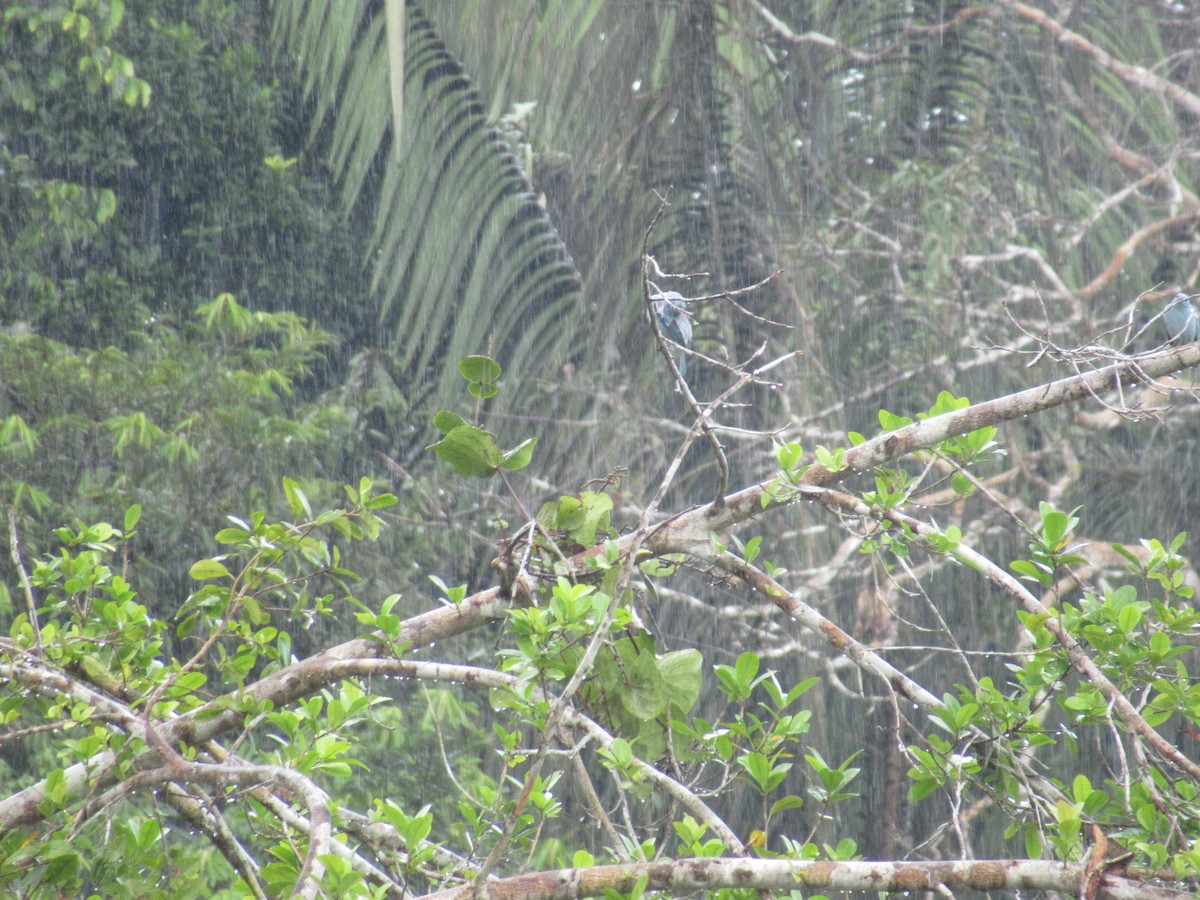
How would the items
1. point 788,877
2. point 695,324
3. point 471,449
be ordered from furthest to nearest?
point 695,324 → point 471,449 → point 788,877

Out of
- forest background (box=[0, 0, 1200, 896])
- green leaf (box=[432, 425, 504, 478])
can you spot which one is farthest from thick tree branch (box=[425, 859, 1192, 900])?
forest background (box=[0, 0, 1200, 896])

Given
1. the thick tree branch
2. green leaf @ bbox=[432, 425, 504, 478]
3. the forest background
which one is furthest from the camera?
the forest background

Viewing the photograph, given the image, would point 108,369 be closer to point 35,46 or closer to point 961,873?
point 35,46

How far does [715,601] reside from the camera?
4105 mm

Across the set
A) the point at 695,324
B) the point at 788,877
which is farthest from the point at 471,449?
the point at 695,324

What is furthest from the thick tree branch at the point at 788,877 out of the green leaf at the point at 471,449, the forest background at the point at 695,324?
the forest background at the point at 695,324

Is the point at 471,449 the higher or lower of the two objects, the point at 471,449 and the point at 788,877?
the higher

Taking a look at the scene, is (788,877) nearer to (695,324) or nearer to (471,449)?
(471,449)

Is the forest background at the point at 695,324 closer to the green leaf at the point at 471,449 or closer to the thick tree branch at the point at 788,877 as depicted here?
the green leaf at the point at 471,449

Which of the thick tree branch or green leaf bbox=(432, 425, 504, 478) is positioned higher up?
green leaf bbox=(432, 425, 504, 478)

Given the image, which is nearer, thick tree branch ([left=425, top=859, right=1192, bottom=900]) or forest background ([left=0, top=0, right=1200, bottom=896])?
thick tree branch ([left=425, top=859, right=1192, bottom=900])

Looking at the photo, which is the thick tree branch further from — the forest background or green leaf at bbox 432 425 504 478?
the forest background

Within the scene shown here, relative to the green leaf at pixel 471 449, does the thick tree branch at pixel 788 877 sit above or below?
below

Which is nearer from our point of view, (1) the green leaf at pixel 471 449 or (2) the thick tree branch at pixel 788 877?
(2) the thick tree branch at pixel 788 877
